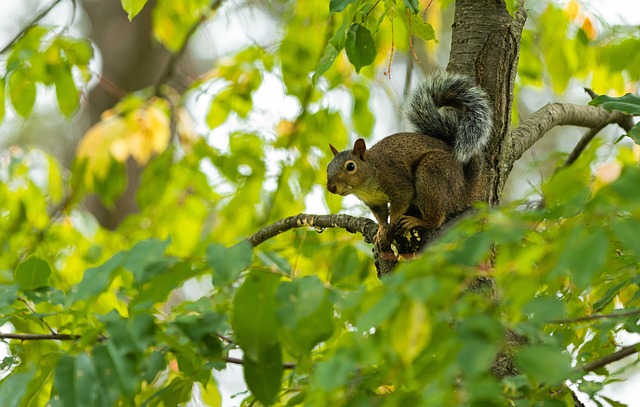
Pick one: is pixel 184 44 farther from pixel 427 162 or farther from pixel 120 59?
pixel 427 162

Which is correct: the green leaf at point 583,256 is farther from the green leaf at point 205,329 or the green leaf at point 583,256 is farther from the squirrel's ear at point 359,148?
the squirrel's ear at point 359,148

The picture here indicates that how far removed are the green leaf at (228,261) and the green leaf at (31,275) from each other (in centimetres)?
58

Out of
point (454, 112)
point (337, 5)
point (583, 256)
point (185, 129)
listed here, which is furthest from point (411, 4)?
point (185, 129)

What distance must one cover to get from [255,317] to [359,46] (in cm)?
81

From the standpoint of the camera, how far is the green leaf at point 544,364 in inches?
34.5

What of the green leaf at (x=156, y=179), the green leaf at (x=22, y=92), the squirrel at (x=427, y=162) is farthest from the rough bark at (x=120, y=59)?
the squirrel at (x=427, y=162)

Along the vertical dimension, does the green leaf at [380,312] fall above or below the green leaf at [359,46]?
below

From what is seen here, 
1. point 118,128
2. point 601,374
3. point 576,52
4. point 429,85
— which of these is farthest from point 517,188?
point 601,374

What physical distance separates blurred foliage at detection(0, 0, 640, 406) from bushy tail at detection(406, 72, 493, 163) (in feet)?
0.75

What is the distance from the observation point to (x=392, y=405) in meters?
0.98

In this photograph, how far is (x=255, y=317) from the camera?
113cm

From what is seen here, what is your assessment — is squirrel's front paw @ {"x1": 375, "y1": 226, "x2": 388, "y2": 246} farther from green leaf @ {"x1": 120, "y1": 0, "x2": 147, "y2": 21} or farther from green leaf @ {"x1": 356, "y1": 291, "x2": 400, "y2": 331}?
green leaf @ {"x1": 356, "y1": 291, "x2": 400, "y2": 331}

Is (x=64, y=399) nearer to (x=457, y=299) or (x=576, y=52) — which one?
(x=457, y=299)

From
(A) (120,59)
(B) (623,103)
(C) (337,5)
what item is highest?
(C) (337,5)
